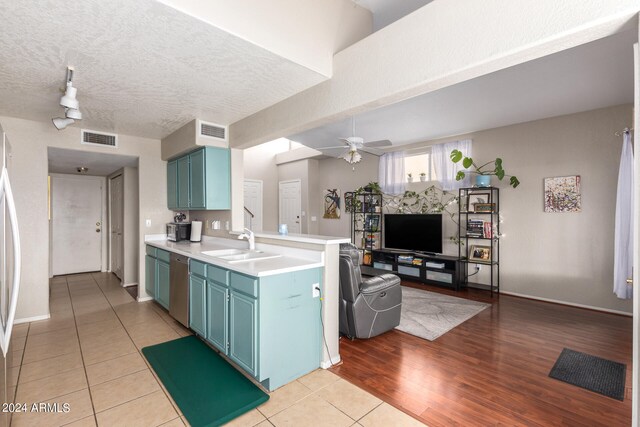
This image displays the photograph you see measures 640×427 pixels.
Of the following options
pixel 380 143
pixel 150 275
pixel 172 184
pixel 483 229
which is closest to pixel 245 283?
pixel 150 275

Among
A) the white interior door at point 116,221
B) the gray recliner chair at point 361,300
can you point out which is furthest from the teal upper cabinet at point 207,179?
the white interior door at point 116,221

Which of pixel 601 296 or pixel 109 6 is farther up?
pixel 109 6

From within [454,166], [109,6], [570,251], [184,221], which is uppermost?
[109,6]

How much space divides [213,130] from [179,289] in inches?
76.5

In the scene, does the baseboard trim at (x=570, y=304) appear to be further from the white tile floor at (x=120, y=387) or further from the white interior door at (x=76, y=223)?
the white interior door at (x=76, y=223)

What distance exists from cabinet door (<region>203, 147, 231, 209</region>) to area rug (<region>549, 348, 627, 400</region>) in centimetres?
374

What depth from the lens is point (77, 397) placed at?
2193mm

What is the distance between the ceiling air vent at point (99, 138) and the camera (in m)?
4.03

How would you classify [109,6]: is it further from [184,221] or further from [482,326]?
[482,326]

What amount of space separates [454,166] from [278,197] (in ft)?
15.6

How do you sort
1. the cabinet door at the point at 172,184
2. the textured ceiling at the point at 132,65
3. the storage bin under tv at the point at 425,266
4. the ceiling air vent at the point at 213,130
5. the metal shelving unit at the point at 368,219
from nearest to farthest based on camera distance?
the textured ceiling at the point at 132,65 < the ceiling air vent at the point at 213,130 < the cabinet door at the point at 172,184 < the storage bin under tv at the point at 425,266 < the metal shelving unit at the point at 368,219

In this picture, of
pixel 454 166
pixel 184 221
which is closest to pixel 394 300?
pixel 454 166

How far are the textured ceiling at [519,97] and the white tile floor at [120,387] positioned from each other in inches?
130

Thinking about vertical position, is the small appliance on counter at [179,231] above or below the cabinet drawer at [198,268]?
above
